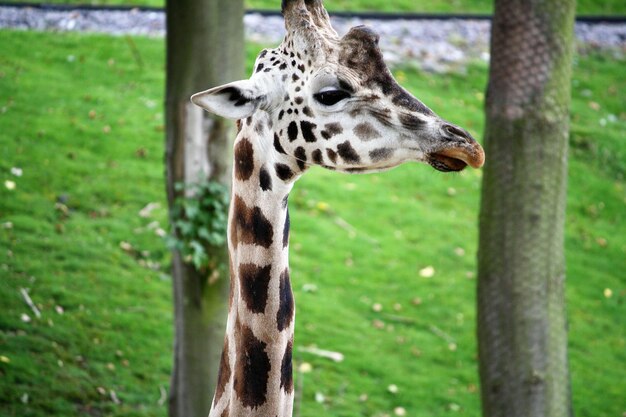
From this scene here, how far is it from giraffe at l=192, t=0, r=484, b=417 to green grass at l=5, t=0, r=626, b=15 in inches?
417

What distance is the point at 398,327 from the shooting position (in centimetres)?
838

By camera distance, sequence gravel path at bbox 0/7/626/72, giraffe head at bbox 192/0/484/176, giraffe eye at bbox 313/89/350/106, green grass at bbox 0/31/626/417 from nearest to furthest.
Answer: giraffe head at bbox 192/0/484/176, giraffe eye at bbox 313/89/350/106, green grass at bbox 0/31/626/417, gravel path at bbox 0/7/626/72

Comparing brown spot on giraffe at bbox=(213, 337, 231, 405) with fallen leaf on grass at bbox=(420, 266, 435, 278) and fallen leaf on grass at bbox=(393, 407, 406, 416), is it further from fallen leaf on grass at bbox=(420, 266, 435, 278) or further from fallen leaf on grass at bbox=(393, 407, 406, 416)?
fallen leaf on grass at bbox=(420, 266, 435, 278)

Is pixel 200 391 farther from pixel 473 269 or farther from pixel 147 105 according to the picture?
pixel 147 105

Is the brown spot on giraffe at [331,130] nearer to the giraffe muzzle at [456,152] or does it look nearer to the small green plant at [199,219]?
the giraffe muzzle at [456,152]

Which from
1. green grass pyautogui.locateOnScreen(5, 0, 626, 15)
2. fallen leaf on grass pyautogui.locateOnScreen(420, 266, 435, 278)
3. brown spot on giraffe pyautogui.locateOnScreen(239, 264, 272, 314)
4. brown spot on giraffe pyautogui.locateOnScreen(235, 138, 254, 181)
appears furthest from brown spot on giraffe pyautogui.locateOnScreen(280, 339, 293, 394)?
green grass pyautogui.locateOnScreen(5, 0, 626, 15)

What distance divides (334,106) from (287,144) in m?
0.23

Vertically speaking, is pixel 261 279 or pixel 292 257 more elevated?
pixel 261 279

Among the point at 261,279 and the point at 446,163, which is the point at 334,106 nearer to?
the point at 446,163

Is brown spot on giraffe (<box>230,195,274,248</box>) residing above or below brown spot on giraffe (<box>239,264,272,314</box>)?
above

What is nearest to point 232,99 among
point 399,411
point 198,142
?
point 198,142

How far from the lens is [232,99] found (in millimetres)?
2840

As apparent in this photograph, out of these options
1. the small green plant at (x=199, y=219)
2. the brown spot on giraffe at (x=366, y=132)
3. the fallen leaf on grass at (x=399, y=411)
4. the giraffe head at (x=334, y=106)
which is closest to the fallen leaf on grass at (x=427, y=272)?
the fallen leaf on grass at (x=399, y=411)

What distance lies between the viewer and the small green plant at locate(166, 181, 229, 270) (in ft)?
19.1
